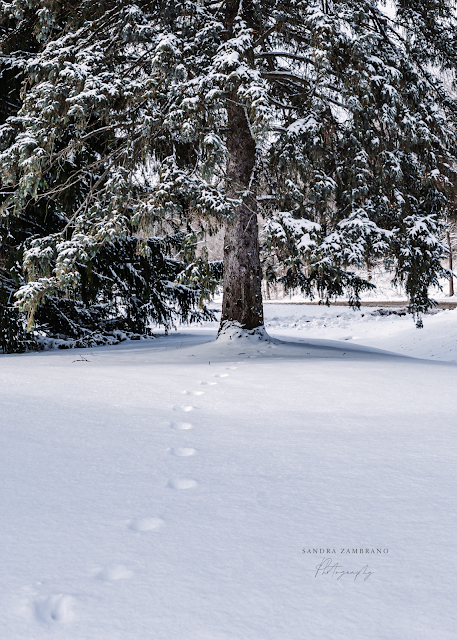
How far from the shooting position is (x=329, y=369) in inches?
211

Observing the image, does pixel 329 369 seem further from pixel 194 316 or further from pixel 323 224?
pixel 194 316

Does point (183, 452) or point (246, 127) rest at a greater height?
point (246, 127)

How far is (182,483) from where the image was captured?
233 centimetres

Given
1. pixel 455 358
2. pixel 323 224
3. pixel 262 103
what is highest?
pixel 262 103

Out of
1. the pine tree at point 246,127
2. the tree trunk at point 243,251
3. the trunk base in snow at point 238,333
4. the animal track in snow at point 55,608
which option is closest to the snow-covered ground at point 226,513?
the animal track in snow at point 55,608

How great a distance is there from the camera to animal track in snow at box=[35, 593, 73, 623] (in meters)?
1.38

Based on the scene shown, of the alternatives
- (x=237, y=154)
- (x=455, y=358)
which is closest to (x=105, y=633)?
(x=237, y=154)

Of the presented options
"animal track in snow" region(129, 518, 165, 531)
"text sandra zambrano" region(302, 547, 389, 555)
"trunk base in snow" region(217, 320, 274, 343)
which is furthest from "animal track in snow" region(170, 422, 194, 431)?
"trunk base in snow" region(217, 320, 274, 343)

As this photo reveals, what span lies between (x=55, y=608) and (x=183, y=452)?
1.36 metres

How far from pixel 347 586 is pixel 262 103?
199 inches

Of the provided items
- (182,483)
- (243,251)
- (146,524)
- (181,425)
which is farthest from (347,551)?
(243,251)

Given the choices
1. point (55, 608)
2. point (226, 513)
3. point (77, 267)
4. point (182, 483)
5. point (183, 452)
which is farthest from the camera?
point (77, 267)

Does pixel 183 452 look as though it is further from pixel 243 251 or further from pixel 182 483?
pixel 243 251

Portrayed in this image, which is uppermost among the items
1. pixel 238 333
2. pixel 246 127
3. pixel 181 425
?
pixel 246 127
